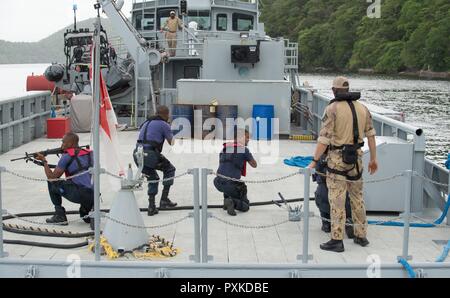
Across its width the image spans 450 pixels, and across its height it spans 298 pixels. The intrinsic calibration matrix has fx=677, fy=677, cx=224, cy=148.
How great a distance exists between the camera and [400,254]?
6375 millimetres

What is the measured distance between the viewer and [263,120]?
14961 millimetres

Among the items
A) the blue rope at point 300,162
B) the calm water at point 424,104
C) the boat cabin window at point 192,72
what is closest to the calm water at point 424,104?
the calm water at point 424,104

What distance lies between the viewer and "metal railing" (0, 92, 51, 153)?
13.0m

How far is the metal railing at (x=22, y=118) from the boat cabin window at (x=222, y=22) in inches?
312

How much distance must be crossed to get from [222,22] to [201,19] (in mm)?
712

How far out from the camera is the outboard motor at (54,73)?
19.7 metres

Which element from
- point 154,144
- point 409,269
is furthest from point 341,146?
point 154,144

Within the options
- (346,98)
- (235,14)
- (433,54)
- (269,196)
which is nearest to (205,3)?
(235,14)

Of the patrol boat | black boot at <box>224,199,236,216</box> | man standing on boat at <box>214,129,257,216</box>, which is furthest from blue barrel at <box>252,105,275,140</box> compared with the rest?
black boot at <box>224,199,236,216</box>

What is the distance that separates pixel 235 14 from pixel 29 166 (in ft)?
42.4

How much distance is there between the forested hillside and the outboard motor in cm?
4274

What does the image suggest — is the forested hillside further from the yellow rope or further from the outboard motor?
the yellow rope

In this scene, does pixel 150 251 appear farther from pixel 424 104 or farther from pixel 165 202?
pixel 424 104

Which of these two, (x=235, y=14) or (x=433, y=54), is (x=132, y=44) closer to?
(x=235, y=14)
